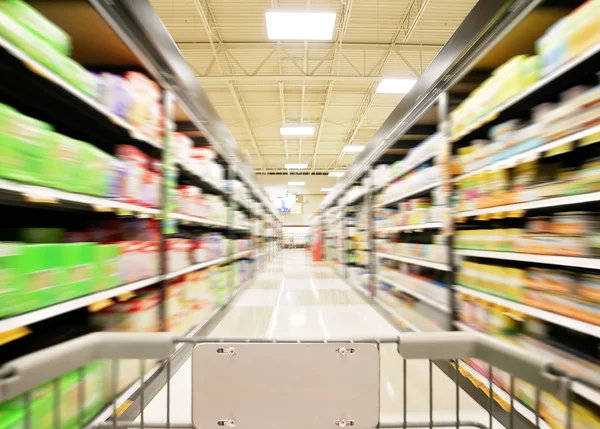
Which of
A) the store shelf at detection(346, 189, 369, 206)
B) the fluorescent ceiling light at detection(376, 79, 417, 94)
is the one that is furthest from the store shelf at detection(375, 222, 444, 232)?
the fluorescent ceiling light at detection(376, 79, 417, 94)

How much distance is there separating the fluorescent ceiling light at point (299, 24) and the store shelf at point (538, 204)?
374 cm

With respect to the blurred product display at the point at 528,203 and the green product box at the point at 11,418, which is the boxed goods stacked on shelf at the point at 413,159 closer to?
the blurred product display at the point at 528,203

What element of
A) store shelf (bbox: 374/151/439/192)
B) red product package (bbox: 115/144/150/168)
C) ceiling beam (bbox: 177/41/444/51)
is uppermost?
ceiling beam (bbox: 177/41/444/51)

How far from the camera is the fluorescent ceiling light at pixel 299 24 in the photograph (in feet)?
14.3

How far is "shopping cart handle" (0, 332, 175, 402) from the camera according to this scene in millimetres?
713

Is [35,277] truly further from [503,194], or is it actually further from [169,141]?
[503,194]

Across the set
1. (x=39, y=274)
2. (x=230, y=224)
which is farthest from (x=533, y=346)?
(x=230, y=224)

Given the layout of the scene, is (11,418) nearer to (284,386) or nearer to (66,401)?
(66,401)

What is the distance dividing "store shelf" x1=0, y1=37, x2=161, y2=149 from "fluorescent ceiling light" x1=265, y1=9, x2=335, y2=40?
342 cm

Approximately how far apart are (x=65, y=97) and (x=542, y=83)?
7.96 feet

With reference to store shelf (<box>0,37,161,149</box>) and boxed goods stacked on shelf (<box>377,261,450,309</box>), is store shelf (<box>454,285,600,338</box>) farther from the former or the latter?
store shelf (<box>0,37,161,149</box>)

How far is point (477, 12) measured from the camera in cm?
174

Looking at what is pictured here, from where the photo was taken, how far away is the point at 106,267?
1.57 metres

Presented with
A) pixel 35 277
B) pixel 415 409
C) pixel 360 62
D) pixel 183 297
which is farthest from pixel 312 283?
pixel 360 62
